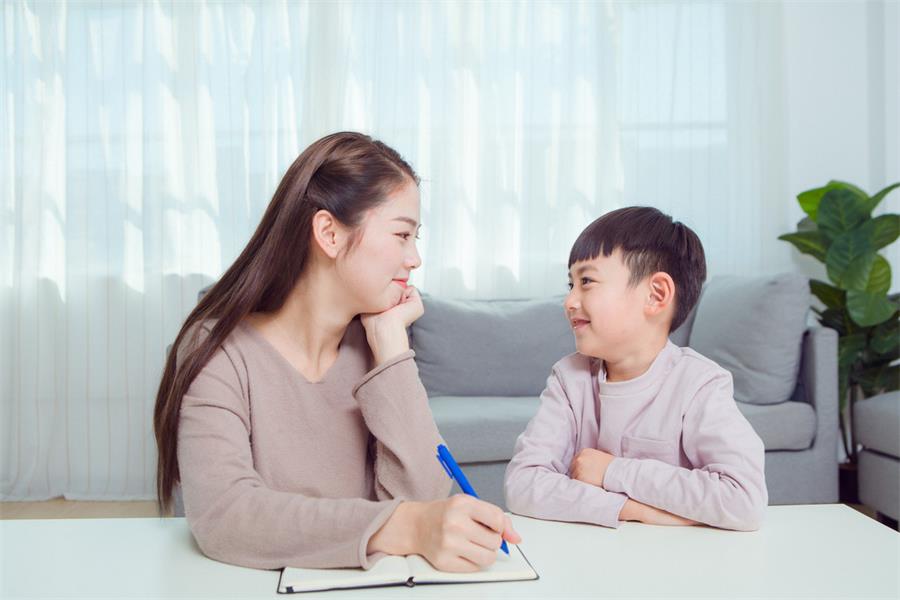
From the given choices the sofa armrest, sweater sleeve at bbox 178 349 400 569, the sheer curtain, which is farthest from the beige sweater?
the sheer curtain

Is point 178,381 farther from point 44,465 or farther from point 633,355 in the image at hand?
point 44,465

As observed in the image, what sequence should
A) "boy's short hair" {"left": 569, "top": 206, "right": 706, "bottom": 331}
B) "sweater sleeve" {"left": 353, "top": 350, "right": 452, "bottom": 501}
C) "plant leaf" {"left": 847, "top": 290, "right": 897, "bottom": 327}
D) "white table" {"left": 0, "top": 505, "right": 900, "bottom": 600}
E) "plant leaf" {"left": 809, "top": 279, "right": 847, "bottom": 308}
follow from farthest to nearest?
"plant leaf" {"left": 809, "top": 279, "right": 847, "bottom": 308}
"plant leaf" {"left": 847, "top": 290, "right": 897, "bottom": 327}
"boy's short hair" {"left": 569, "top": 206, "right": 706, "bottom": 331}
"sweater sleeve" {"left": 353, "top": 350, "right": 452, "bottom": 501}
"white table" {"left": 0, "top": 505, "right": 900, "bottom": 600}

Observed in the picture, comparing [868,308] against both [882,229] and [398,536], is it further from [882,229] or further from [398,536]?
[398,536]

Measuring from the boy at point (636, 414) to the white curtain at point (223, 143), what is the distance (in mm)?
Result: 2268

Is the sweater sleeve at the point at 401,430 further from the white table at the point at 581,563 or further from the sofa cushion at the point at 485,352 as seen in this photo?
the sofa cushion at the point at 485,352

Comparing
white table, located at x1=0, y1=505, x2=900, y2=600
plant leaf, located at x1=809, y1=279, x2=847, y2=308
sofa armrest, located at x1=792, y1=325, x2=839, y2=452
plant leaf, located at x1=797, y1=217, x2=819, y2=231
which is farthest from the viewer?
plant leaf, located at x1=797, y1=217, x2=819, y2=231

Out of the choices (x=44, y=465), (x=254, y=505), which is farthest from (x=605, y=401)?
(x=44, y=465)

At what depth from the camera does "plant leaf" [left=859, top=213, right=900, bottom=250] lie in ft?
9.62

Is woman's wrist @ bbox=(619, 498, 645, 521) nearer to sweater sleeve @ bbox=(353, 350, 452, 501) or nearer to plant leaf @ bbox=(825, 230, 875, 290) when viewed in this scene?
sweater sleeve @ bbox=(353, 350, 452, 501)

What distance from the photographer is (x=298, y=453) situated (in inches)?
41.1

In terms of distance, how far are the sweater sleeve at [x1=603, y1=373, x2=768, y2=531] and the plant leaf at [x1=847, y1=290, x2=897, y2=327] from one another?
2.13 metres

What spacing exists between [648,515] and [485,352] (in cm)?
205

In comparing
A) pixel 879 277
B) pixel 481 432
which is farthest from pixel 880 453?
pixel 481 432

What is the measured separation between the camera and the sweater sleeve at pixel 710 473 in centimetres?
88
